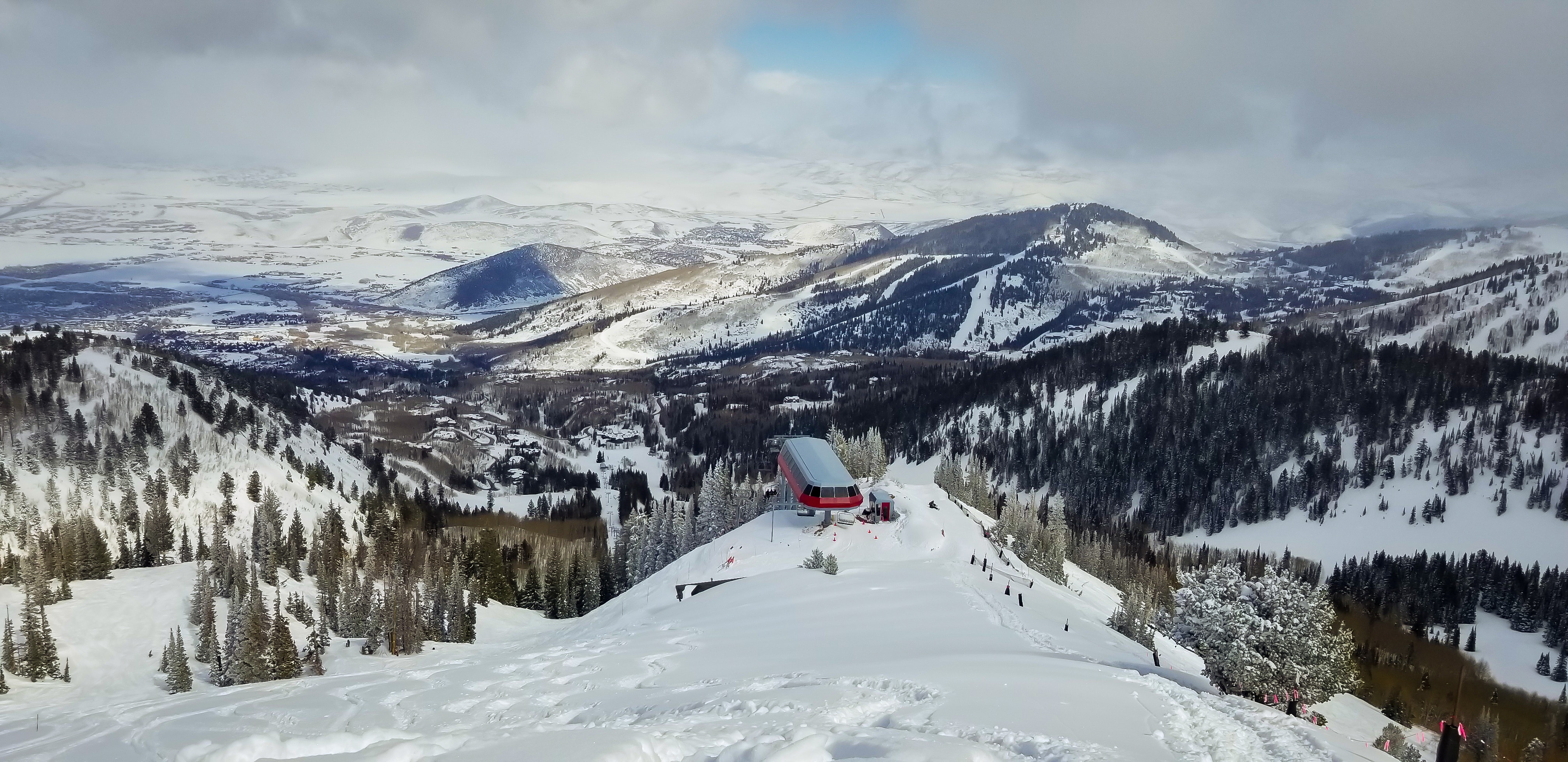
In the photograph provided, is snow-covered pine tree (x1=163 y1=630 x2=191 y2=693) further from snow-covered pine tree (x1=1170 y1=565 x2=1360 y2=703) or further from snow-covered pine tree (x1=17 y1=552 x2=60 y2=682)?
snow-covered pine tree (x1=1170 y1=565 x2=1360 y2=703)

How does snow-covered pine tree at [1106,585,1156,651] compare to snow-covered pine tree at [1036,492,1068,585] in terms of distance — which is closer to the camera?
snow-covered pine tree at [1106,585,1156,651]

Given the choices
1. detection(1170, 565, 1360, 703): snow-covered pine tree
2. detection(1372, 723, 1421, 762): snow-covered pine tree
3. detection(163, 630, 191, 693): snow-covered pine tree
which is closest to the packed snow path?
detection(1170, 565, 1360, 703): snow-covered pine tree

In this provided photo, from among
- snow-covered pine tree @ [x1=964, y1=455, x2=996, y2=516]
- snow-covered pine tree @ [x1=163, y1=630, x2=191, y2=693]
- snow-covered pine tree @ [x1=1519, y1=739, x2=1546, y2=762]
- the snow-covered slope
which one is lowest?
snow-covered pine tree @ [x1=1519, y1=739, x2=1546, y2=762]

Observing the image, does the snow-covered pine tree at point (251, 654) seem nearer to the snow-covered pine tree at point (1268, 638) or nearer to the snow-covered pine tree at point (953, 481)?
A: the snow-covered pine tree at point (1268, 638)

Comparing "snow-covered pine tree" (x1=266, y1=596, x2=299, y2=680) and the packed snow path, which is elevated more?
the packed snow path

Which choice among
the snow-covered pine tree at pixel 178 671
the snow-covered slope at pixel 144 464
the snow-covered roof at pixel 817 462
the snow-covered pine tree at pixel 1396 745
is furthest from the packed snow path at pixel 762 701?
the snow-covered slope at pixel 144 464

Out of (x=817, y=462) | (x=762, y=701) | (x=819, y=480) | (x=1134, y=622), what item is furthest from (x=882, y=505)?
(x=762, y=701)

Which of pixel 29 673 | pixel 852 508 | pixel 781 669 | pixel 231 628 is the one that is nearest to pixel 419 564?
pixel 231 628
